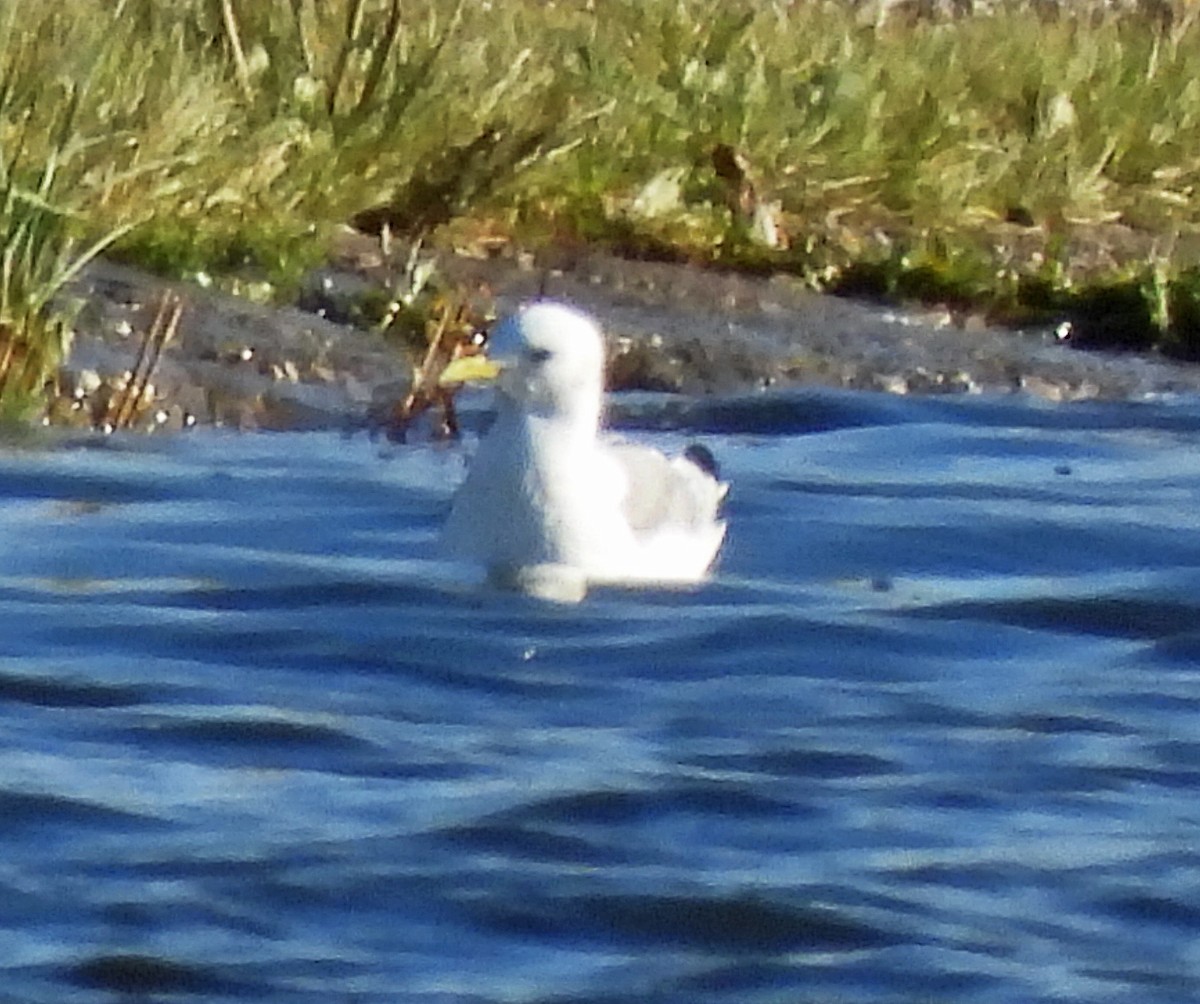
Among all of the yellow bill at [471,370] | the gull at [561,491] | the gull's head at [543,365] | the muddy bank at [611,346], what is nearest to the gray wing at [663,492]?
the gull at [561,491]

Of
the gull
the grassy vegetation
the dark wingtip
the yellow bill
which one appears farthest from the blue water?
the grassy vegetation

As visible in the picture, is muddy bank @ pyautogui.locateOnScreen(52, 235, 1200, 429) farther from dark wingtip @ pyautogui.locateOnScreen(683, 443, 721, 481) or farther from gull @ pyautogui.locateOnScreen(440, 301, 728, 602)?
gull @ pyautogui.locateOnScreen(440, 301, 728, 602)

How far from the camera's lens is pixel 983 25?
15.6 m

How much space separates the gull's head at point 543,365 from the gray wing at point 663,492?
173 millimetres

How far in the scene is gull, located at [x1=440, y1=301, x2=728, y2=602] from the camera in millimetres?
8234

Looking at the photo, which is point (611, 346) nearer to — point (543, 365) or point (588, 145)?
point (588, 145)

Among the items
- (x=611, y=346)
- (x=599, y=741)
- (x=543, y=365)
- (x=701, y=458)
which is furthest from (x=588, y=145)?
(x=599, y=741)

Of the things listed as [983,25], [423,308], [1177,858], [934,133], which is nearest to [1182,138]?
[934,133]

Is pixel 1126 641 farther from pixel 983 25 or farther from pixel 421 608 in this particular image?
pixel 983 25

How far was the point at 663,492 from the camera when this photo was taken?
8.41 metres

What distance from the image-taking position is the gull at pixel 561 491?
27.0ft

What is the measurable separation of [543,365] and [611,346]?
8.05ft

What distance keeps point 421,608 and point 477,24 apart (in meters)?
5.54

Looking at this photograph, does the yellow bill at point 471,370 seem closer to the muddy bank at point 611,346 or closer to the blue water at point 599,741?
the blue water at point 599,741
